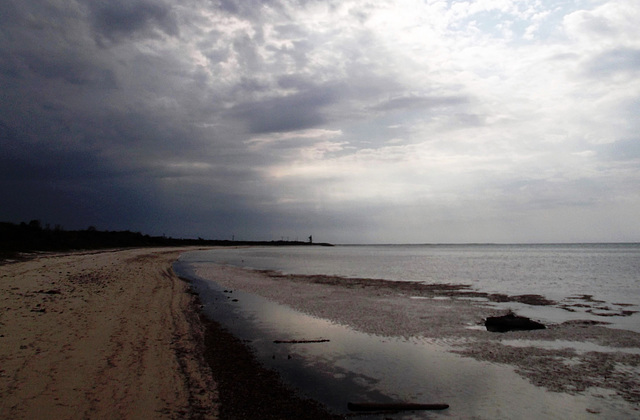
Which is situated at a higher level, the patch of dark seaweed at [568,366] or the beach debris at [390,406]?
the beach debris at [390,406]

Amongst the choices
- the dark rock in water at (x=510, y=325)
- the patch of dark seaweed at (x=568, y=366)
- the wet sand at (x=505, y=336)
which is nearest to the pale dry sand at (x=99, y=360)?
the wet sand at (x=505, y=336)

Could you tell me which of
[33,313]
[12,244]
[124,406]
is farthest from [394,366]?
[12,244]

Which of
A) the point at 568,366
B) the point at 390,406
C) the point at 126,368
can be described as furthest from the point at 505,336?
the point at 126,368

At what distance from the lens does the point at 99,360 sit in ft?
30.6

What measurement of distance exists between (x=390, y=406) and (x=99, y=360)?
7.06m

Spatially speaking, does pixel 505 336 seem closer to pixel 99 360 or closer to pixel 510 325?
pixel 510 325

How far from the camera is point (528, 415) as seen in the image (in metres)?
7.59

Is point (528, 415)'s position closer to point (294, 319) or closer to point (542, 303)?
point (294, 319)

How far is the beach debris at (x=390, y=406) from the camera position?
7.64 m

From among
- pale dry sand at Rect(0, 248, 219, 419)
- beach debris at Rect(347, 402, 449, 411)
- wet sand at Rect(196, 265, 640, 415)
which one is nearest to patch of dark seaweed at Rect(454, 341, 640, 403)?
wet sand at Rect(196, 265, 640, 415)

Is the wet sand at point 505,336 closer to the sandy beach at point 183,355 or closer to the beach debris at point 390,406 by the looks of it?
the sandy beach at point 183,355

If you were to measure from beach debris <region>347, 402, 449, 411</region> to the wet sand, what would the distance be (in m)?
3.29

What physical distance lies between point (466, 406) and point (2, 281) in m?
25.2

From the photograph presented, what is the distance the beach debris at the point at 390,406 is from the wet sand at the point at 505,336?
10.8ft
